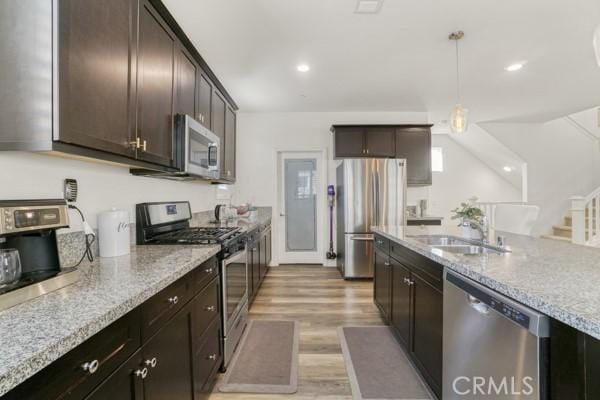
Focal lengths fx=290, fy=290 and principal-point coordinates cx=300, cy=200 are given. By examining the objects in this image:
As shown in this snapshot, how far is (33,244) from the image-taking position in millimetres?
1074

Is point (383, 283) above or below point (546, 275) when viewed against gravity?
below

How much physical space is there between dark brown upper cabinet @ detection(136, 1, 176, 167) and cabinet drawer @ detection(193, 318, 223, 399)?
3.43 feet

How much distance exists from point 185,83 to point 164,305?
1642mm

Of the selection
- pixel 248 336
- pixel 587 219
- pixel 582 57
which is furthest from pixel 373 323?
pixel 587 219

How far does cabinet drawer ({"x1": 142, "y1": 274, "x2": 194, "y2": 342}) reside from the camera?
40.5 inches

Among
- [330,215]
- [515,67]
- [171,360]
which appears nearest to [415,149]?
[515,67]

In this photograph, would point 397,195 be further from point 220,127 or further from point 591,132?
point 591,132

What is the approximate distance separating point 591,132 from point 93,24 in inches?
319

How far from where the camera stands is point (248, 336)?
2.45 meters

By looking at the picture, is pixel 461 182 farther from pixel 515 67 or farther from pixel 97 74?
pixel 97 74

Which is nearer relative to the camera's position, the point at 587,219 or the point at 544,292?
the point at 544,292

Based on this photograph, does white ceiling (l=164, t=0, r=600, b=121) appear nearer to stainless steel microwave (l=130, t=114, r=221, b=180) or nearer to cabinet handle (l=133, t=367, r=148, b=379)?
stainless steel microwave (l=130, t=114, r=221, b=180)

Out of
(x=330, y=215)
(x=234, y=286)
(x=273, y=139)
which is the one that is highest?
(x=273, y=139)

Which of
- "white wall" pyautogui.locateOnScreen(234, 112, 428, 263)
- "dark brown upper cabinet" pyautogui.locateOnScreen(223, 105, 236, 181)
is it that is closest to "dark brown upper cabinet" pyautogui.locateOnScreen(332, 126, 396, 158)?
"white wall" pyautogui.locateOnScreen(234, 112, 428, 263)
